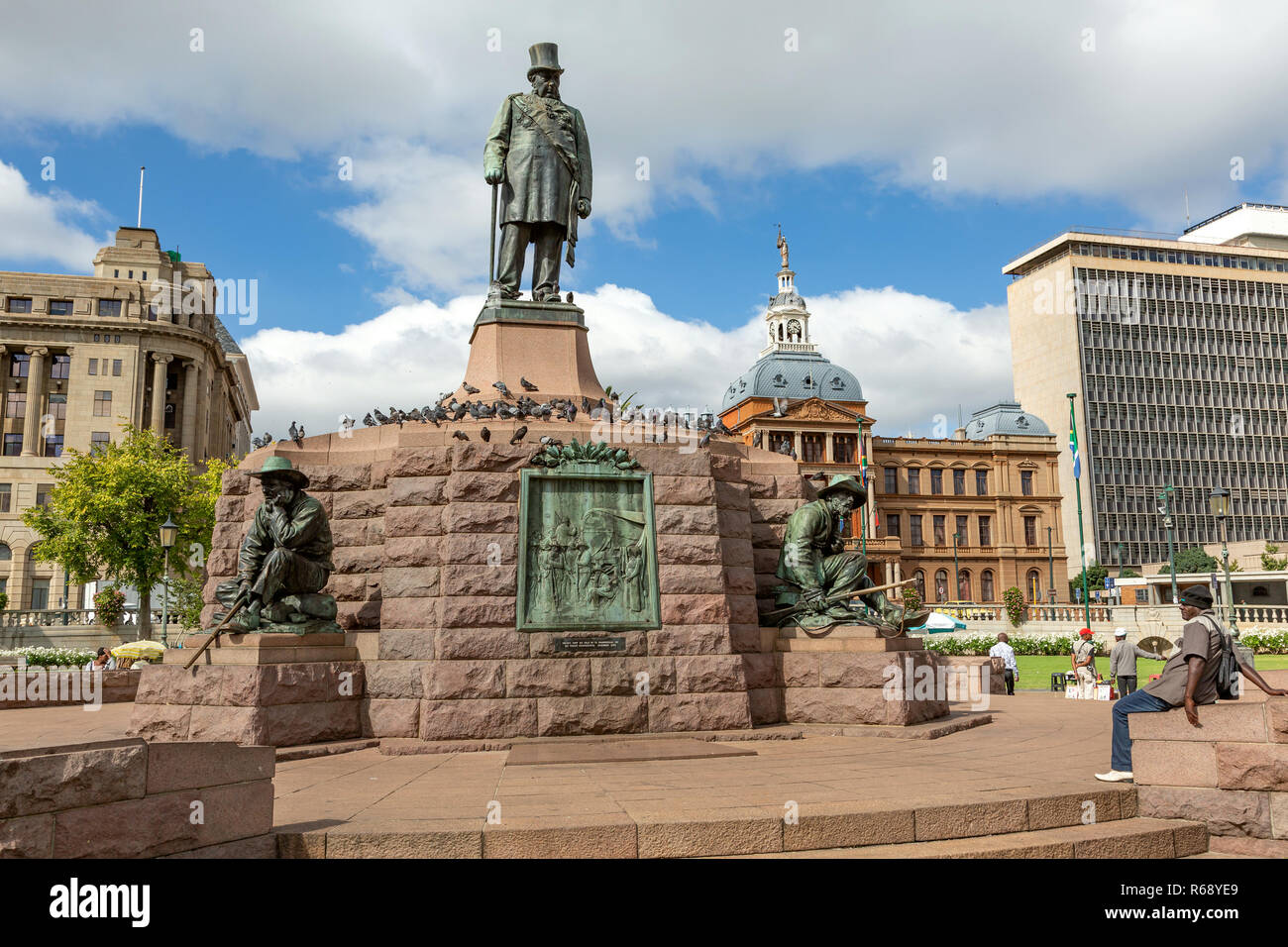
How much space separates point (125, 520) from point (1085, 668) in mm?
39716

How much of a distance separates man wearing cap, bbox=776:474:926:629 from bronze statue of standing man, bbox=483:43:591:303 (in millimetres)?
5412

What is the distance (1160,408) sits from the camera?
324 feet

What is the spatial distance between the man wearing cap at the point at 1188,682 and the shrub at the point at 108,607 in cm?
4485

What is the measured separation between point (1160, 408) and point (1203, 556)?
19508 mm

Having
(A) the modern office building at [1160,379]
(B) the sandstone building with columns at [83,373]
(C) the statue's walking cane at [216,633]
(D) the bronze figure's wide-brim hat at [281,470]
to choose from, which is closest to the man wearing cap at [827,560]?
(D) the bronze figure's wide-brim hat at [281,470]

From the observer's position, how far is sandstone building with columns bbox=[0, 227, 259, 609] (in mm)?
64188

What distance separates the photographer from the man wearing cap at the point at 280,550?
10.5m

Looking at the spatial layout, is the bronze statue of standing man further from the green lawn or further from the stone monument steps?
the green lawn

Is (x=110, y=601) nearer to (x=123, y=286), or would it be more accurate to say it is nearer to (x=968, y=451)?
(x=123, y=286)

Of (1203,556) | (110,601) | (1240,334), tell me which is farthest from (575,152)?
(1240,334)

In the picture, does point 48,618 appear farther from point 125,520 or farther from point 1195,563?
point 1195,563

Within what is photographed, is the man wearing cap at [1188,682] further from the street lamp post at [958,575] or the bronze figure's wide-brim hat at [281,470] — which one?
the street lamp post at [958,575]

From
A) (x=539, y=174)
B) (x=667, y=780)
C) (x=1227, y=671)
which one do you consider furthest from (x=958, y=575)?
(x=667, y=780)

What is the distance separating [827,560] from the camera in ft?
40.5
